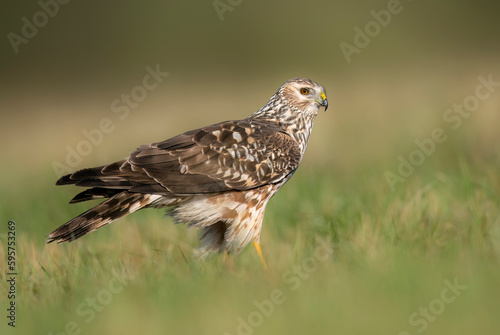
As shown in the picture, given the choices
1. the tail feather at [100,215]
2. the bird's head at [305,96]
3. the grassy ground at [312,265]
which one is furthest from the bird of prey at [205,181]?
the bird's head at [305,96]

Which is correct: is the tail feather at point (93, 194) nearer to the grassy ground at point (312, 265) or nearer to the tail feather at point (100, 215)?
the tail feather at point (100, 215)

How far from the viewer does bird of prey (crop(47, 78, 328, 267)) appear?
5.95 metres

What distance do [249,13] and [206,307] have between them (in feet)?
57.3

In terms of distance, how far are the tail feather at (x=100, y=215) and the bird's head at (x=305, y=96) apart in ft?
5.82

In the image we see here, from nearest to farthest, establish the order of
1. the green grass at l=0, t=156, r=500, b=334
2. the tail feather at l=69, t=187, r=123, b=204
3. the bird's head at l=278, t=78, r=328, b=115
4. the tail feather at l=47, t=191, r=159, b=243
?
the green grass at l=0, t=156, r=500, b=334
the tail feather at l=47, t=191, r=159, b=243
the tail feather at l=69, t=187, r=123, b=204
the bird's head at l=278, t=78, r=328, b=115

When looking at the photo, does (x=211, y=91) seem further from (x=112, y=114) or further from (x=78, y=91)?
(x=78, y=91)

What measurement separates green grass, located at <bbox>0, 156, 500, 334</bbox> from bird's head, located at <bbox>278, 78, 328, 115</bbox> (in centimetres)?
94

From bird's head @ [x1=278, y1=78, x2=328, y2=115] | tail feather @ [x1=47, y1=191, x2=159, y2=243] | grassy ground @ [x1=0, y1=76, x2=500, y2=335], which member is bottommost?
grassy ground @ [x1=0, y1=76, x2=500, y2=335]

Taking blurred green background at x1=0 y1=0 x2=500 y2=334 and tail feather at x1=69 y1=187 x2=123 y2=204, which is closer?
blurred green background at x1=0 y1=0 x2=500 y2=334

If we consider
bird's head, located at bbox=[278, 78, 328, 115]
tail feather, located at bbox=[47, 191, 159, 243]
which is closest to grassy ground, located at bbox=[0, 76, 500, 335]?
tail feather, located at bbox=[47, 191, 159, 243]

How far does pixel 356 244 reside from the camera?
556 centimetres

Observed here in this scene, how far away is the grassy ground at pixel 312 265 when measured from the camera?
403 cm

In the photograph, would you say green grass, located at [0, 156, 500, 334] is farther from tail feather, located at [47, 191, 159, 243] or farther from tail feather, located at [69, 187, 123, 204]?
tail feather, located at [69, 187, 123, 204]

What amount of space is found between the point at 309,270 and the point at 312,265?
0.48 feet
